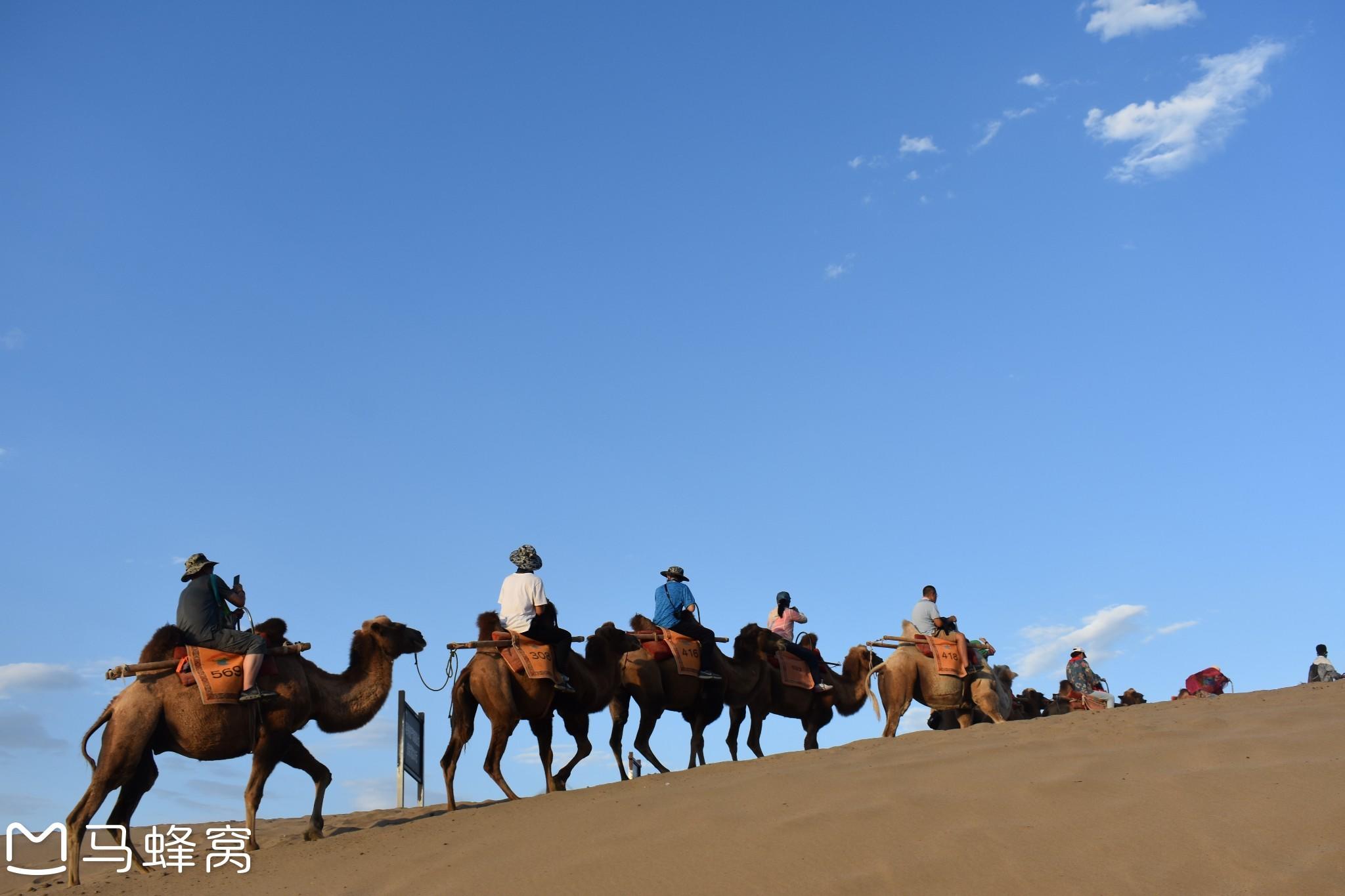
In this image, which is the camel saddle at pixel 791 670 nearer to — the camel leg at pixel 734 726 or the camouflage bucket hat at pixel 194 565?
the camel leg at pixel 734 726

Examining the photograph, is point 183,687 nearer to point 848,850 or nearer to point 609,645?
point 609,645

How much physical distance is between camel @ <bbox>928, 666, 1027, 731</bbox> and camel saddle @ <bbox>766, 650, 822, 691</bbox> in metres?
1.90

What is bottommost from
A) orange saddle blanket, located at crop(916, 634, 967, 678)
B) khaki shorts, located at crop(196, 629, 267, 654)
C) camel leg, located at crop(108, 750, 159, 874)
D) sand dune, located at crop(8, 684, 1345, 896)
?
sand dune, located at crop(8, 684, 1345, 896)

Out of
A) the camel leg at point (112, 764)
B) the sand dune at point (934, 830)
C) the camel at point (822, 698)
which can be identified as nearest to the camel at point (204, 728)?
the camel leg at point (112, 764)

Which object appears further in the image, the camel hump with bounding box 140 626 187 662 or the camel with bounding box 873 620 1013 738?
the camel with bounding box 873 620 1013 738

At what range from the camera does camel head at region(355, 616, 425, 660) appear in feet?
44.3

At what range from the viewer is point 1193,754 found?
392 inches

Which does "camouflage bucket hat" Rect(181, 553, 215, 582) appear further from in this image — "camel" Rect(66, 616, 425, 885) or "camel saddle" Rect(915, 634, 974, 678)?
"camel saddle" Rect(915, 634, 974, 678)

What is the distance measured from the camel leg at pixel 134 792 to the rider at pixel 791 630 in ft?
29.7

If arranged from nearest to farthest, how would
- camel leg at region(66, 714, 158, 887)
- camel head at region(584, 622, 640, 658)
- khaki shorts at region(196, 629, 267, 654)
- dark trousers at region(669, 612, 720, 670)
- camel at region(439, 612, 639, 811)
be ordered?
camel leg at region(66, 714, 158, 887)
khaki shorts at region(196, 629, 267, 654)
camel at region(439, 612, 639, 811)
camel head at region(584, 622, 640, 658)
dark trousers at region(669, 612, 720, 670)

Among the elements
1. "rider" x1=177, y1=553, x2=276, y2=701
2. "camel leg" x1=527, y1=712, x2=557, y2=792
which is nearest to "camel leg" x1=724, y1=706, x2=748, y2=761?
"camel leg" x1=527, y1=712, x2=557, y2=792

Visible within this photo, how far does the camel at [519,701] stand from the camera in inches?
524

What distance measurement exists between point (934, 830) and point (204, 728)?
7447mm

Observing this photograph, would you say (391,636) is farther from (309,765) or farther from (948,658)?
(948,658)
